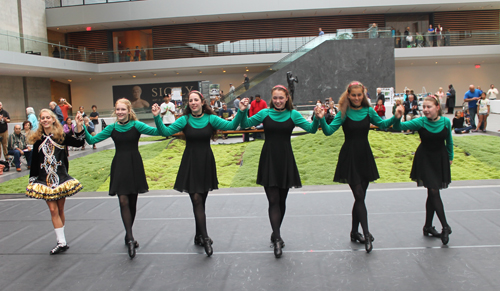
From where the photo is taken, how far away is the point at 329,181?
8.15 metres

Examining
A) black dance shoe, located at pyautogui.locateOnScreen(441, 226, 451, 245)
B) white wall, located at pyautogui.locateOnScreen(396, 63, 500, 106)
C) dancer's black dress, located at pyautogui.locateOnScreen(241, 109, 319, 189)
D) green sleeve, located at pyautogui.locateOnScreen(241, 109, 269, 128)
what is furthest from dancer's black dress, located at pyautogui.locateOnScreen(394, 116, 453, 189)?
white wall, located at pyautogui.locateOnScreen(396, 63, 500, 106)

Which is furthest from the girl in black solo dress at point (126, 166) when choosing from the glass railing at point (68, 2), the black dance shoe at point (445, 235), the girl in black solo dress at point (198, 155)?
the glass railing at point (68, 2)

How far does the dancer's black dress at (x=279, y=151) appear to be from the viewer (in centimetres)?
448

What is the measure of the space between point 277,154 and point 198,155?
867 mm

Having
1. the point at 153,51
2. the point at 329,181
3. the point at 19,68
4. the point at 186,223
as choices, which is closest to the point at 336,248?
the point at 186,223

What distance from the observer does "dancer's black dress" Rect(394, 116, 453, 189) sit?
4590mm

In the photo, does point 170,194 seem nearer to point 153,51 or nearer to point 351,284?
point 351,284

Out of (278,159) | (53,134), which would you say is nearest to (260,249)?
(278,159)

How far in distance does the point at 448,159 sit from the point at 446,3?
2729 centimetres

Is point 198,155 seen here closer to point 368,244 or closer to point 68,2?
point 368,244

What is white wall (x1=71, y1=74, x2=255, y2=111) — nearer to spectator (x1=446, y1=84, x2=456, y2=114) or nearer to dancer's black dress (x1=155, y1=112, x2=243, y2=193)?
spectator (x1=446, y1=84, x2=456, y2=114)

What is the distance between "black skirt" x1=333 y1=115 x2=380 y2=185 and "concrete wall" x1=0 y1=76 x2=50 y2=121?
76.1 ft

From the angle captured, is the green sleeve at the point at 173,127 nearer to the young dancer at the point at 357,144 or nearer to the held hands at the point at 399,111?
the young dancer at the point at 357,144

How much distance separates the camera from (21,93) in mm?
27109
